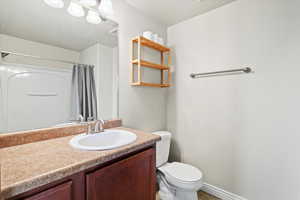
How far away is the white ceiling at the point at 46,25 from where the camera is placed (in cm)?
94

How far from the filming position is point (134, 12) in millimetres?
1611

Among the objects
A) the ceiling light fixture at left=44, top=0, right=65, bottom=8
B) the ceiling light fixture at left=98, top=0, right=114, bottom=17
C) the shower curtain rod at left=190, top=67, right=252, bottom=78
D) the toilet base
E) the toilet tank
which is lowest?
the toilet base

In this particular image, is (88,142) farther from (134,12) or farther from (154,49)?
(134,12)

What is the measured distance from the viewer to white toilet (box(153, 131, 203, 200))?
1.30m

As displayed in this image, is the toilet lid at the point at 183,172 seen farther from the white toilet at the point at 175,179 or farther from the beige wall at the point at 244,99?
the beige wall at the point at 244,99

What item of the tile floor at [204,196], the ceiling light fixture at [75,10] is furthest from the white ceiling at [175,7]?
the tile floor at [204,196]

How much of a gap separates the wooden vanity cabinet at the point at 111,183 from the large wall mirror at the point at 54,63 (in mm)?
616

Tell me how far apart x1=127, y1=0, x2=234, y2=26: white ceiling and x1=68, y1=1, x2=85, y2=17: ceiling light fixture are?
0.58m

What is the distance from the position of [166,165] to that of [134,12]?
1.86 metres

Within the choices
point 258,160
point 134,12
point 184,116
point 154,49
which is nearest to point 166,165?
point 184,116

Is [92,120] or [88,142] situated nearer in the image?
[88,142]

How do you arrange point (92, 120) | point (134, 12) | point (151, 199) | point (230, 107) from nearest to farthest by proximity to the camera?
point (151, 199) → point (92, 120) → point (230, 107) → point (134, 12)

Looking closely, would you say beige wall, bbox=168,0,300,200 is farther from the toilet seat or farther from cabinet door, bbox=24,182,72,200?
cabinet door, bbox=24,182,72,200

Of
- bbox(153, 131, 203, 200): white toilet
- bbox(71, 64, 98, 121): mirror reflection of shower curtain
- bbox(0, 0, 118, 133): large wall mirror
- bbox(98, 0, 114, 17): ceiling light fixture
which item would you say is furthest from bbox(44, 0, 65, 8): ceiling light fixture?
bbox(153, 131, 203, 200): white toilet
